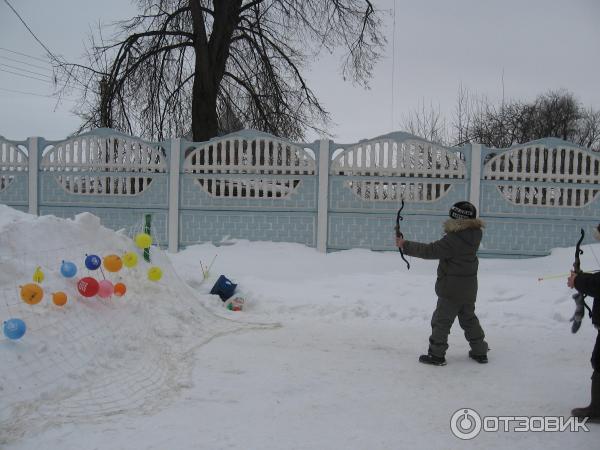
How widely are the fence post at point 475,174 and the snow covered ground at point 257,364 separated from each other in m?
2.03

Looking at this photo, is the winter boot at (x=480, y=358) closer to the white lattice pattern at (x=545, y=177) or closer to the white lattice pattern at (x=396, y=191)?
the white lattice pattern at (x=396, y=191)

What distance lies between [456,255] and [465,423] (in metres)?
1.76

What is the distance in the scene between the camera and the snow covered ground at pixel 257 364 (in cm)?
334

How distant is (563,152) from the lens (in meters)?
9.75

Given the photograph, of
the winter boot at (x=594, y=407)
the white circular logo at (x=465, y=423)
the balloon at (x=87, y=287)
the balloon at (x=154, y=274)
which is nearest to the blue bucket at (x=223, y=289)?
the balloon at (x=154, y=274)

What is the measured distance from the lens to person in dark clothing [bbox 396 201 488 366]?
16.2 feet

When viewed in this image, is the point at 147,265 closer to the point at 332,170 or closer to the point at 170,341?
the point at 170,341

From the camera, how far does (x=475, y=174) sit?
364 inches

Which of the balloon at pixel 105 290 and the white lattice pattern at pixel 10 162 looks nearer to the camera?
the balloon at pixel 105 290

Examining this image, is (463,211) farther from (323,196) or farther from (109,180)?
(109,180)

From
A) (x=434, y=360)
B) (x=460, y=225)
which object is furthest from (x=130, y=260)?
(x=460, y=225)

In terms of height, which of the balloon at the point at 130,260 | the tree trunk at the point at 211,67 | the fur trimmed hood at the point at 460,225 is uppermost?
the tree trunk at the point at 211,67

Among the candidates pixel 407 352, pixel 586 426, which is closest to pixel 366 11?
pixel 407 352

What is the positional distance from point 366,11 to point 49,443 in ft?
40.1
